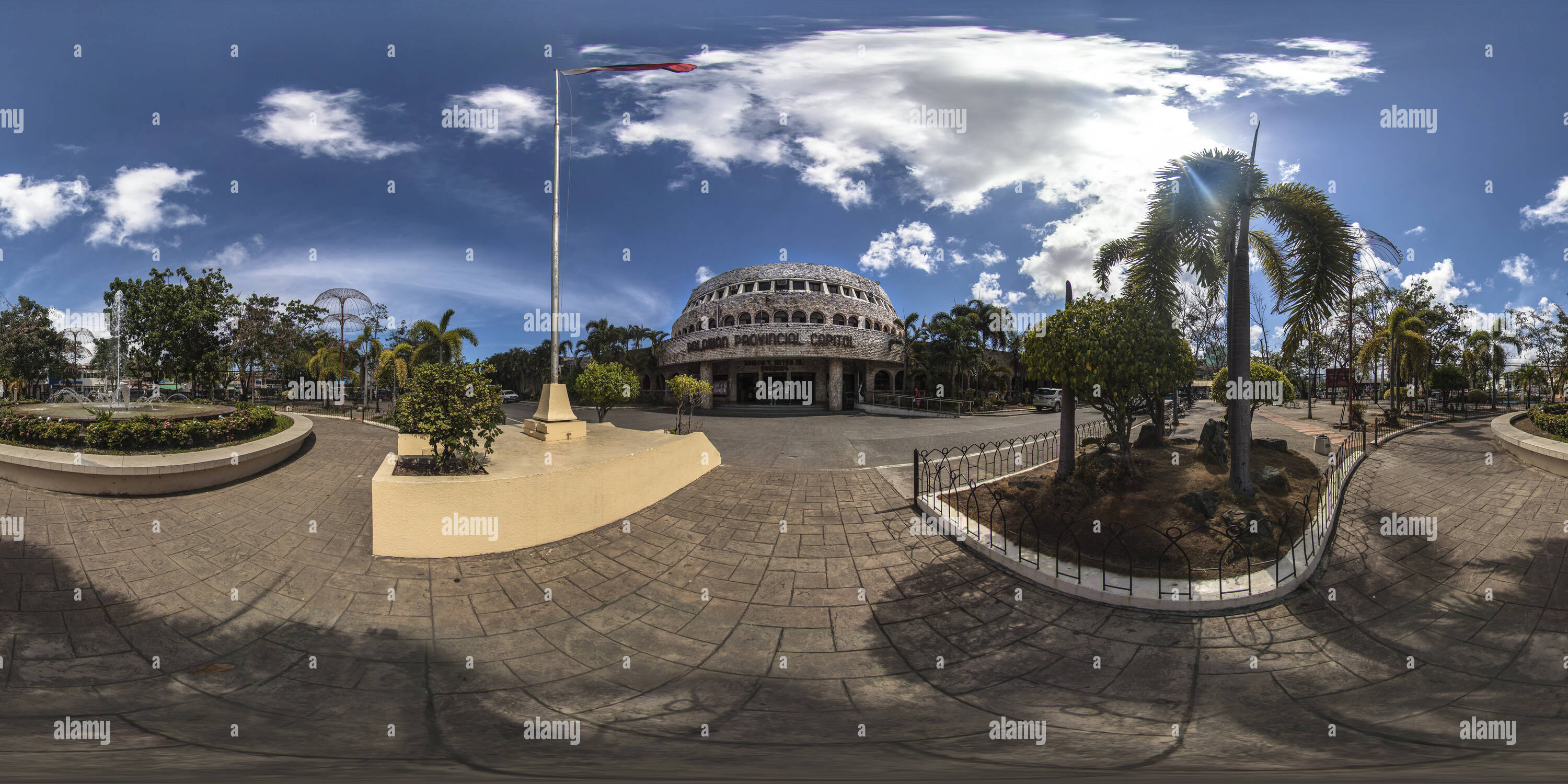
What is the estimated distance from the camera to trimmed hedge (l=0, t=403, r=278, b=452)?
9.04 metres

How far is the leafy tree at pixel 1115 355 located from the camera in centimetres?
771

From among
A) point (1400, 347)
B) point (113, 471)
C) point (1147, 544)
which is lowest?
point (1147, 544)

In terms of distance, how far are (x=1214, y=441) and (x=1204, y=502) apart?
3097 millimetres

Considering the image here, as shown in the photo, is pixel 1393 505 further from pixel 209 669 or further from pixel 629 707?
pixel 209 669

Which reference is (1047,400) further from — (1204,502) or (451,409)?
(451,409)

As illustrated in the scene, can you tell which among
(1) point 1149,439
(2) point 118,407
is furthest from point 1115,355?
(2) point 118,407

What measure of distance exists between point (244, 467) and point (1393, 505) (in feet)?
63.9

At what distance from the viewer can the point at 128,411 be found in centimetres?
1334

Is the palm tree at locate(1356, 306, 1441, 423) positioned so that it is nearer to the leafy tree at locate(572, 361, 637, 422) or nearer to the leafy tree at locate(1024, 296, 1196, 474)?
the leafy tree at locate(1024, 296, 1196, 474)

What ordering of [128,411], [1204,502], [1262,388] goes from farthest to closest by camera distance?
[128,411] < [1262,388] < [1204,502]

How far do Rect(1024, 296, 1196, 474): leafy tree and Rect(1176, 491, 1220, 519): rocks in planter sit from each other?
0.90 m

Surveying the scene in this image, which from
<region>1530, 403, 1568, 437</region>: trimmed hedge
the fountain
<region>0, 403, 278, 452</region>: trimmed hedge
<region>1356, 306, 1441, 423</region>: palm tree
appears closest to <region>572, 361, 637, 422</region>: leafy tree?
<region>0, 403, 278, 452</region>: trimmed hedge

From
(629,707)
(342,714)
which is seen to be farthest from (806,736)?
(342,714)

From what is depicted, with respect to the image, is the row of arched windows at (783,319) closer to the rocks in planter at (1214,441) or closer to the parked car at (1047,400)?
the parked car at (1047,400)
